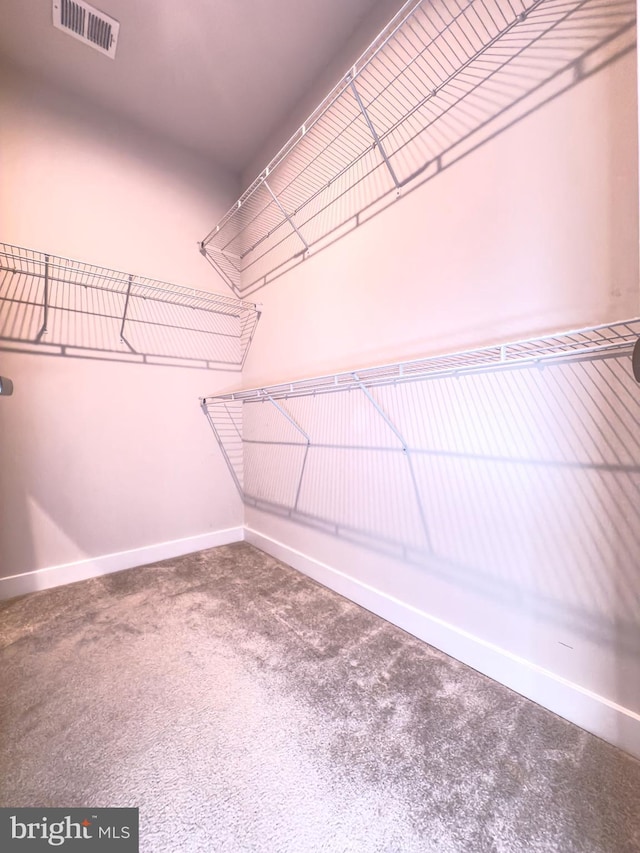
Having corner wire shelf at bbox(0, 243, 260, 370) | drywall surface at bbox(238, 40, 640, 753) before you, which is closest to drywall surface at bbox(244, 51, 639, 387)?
drywall surface at bbox(238, 40, 640, 753)

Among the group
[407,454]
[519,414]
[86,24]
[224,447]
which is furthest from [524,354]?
[86,24]

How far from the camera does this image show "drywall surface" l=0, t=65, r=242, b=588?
171 cm

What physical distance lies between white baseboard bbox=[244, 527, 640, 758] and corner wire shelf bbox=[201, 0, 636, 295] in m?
1.71

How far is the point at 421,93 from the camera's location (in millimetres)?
1278

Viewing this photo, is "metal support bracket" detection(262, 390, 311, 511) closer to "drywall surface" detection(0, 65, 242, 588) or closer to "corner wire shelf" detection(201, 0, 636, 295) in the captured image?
"drywall surface" detection(0, 65, 242, 588)

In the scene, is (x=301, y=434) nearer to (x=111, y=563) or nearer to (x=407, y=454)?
(x=407, y=454)

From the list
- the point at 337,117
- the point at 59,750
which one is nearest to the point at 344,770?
the point at 59,750

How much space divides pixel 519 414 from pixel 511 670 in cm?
82

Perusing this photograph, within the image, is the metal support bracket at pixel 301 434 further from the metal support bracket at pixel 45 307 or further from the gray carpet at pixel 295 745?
the metal support bracket at pixel 45 307

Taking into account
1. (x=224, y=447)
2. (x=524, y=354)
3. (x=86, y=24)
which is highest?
(x=86, y=24)

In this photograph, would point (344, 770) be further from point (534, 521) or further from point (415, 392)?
point (415, 392)

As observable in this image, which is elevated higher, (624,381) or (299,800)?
(624,381)

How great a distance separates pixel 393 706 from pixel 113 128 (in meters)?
3.20

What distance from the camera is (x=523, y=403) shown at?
3.38ft
